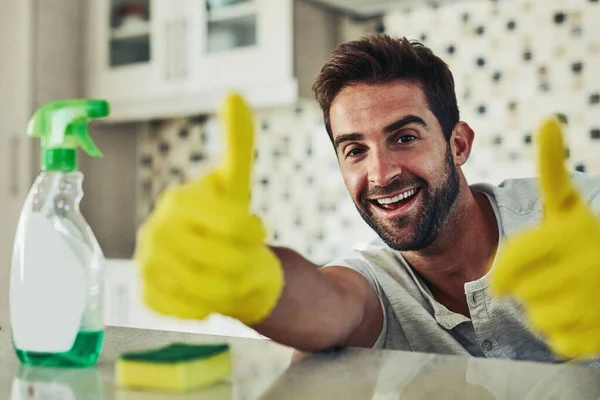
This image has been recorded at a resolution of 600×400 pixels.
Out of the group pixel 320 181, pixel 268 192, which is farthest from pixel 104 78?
pixel 320 181

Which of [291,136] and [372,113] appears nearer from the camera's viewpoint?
[372,113]

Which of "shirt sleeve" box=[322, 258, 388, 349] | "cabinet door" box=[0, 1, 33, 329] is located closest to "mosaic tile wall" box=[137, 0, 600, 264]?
"cabinet door" box=[0, 1, 33, 329]

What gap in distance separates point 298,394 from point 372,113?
2.36ft

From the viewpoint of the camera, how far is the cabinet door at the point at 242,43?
7.48ft

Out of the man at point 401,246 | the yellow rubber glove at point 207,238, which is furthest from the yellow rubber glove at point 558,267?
the yellow rubber glove at point 207,238

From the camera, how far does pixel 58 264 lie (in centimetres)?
65

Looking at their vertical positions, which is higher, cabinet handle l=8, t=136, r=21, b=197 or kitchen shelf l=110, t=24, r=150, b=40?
kitchen shelf l=110, t=24, r=150, b=40

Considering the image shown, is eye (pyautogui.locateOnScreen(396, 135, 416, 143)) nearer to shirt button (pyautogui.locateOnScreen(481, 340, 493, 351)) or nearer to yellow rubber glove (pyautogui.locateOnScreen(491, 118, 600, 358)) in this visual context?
shirt button (pyautogui.locateOnScreen(481, 340, 493, 351))

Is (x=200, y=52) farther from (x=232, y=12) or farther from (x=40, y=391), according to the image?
(x=40, y=391)

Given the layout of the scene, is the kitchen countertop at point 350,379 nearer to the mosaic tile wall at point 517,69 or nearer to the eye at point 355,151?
the eye at point 355,151

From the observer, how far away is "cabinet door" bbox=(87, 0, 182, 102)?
2.60 m

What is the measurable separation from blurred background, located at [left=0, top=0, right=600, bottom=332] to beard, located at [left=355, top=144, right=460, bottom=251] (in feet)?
3.18

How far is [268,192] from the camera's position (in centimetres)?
265

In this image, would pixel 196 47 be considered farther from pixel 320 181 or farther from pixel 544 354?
pixel 544 354
